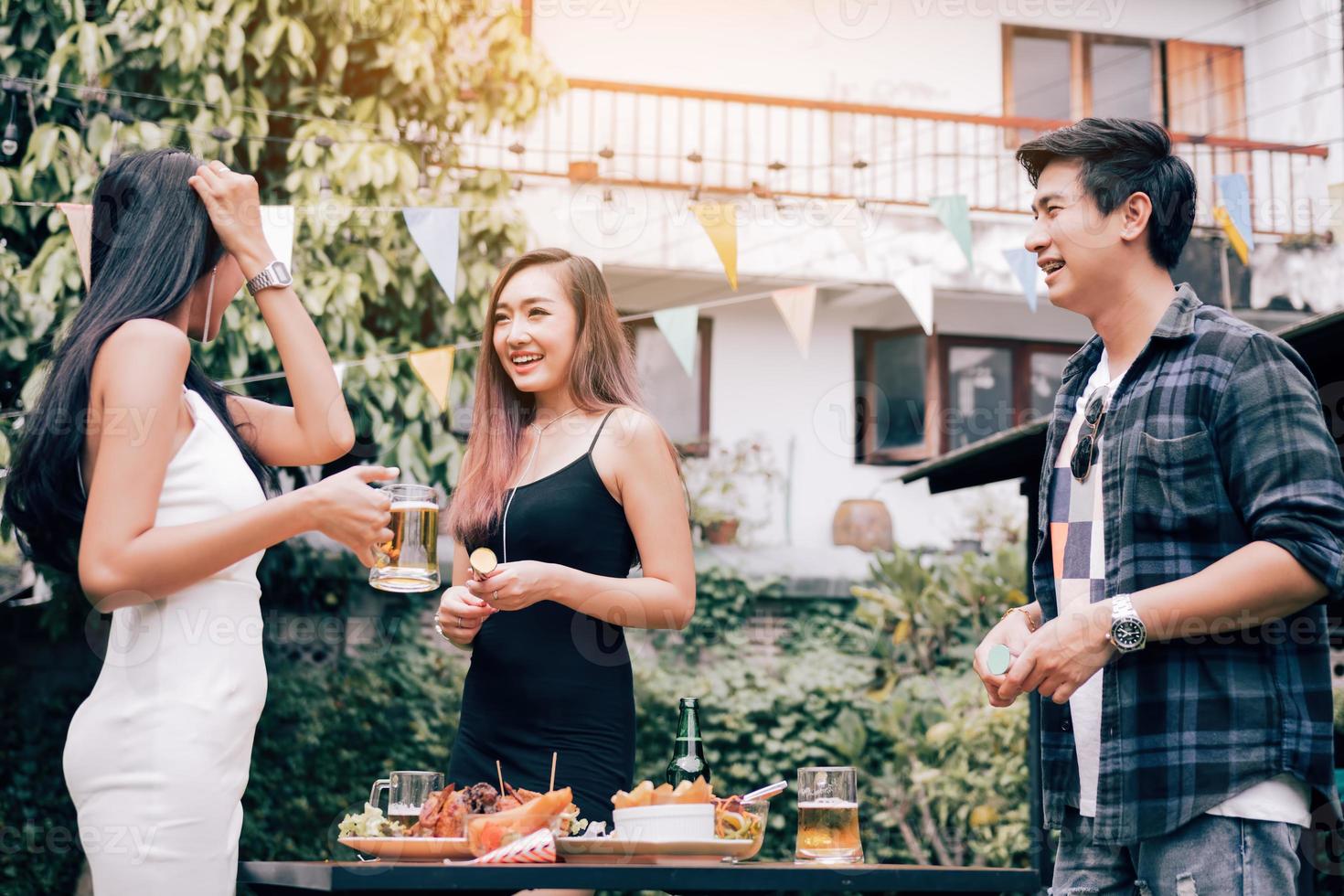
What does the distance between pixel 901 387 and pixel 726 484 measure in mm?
1939

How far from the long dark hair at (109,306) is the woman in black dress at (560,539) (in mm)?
508

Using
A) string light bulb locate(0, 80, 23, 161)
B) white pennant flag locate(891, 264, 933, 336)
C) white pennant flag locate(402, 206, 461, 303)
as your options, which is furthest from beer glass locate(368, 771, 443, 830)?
string light bulb locate(0, 80, 23, 161)

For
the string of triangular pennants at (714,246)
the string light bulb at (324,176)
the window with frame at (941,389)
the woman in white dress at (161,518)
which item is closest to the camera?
the woman in white dress at (161,518)

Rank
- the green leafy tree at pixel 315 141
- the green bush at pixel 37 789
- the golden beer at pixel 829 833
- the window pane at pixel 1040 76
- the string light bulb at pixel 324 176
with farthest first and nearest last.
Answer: the window pane at pixel 1040 76, the green bush at pixel 37 789, the string light bulb at pixel 324 176, the green leafy tree at pixel 315 141, the golden beer at pixel 829 833

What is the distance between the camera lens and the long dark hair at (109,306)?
1.75 meters

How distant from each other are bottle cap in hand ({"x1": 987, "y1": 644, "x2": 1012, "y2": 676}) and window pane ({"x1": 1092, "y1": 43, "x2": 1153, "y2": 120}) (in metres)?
10.0

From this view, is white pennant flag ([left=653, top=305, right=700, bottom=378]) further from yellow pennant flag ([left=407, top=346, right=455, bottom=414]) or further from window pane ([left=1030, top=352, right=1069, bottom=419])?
window pane ([left=1030, top=352, right=1069, bottom=419])

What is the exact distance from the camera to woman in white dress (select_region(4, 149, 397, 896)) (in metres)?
1.62

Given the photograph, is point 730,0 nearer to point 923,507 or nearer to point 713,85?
point 713,85

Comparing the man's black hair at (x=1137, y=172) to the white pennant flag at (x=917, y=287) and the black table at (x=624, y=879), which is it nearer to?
the black table at (x=624, y=879)

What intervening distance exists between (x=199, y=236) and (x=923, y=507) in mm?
8757

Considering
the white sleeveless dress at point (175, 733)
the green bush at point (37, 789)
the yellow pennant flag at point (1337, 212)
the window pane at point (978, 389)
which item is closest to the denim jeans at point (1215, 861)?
the white sleeveless dress at point (175, 733)

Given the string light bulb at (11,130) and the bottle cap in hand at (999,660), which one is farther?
the string light bulb at (11,130)

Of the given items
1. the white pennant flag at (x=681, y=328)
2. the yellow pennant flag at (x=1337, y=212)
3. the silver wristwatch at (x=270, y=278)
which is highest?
the yellow pennant flag at (x=1337, y=212)
